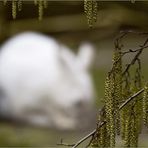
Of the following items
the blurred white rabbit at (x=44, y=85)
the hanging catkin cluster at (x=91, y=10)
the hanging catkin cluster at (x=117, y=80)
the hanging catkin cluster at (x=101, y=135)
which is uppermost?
the blurred white rabbit at (x=44, y=85)

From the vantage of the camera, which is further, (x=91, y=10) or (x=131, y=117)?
(x=131, y=117)

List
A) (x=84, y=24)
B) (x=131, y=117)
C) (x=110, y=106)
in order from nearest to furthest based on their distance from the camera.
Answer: (x=110, y=106) < (x=131, y=117) < (x=84, y=24)

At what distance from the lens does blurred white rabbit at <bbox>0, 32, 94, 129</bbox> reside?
180 inches

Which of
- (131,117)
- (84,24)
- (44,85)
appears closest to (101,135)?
(131,117)

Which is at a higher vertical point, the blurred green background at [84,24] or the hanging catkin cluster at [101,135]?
the blurred green background at [84,24]

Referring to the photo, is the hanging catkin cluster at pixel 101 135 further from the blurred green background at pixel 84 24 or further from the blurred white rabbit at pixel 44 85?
the blurred green background at pixel 84 24

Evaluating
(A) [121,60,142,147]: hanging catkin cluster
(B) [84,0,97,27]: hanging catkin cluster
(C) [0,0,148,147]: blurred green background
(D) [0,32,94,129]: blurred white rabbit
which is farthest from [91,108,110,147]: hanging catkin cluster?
(C) [0,0,148,147]: blurred green background

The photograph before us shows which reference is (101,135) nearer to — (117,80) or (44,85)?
(117,80)

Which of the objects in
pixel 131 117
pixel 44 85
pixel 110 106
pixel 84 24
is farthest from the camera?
pixel 84 24

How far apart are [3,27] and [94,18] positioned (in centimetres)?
488

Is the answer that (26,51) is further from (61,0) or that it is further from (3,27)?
(61,0)

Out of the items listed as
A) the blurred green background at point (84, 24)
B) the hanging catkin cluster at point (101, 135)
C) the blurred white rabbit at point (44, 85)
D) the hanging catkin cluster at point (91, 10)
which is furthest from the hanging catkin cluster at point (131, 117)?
the blurred green background at point (84, 24)

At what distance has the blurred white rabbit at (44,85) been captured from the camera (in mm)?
4570

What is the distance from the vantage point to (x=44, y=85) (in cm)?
457
